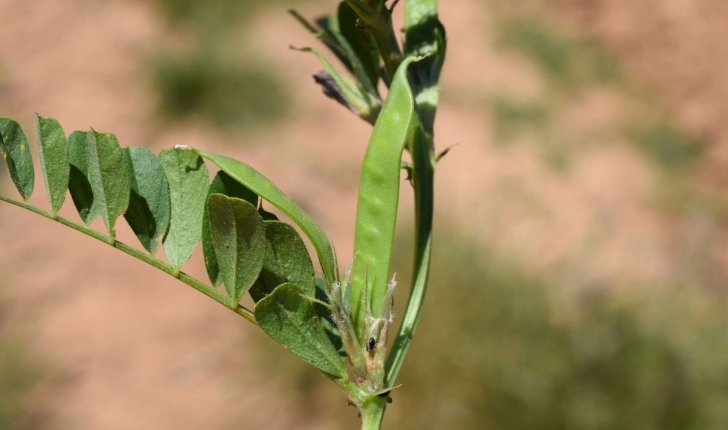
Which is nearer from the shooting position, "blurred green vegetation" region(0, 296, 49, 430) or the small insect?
the small insect

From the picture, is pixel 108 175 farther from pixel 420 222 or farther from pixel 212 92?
pixel 212 92

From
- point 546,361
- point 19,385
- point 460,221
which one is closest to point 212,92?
point 460,221

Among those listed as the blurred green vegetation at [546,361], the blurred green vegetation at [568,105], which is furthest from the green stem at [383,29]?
the blurred green vegetation at [568,105]

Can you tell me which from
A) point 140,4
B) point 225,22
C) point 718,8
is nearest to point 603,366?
point 225,22

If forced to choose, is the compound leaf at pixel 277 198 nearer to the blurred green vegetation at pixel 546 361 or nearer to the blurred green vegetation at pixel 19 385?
the blurred green vegetation at pixel 546 361

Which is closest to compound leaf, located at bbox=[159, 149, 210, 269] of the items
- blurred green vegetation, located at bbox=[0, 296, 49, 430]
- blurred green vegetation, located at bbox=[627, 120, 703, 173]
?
blurred green vegetation, located at bbox=[0, 296, 49, 430]

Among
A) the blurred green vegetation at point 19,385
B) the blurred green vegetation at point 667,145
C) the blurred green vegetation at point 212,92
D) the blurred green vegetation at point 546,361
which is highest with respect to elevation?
the blurred green vegetation at point 667,145

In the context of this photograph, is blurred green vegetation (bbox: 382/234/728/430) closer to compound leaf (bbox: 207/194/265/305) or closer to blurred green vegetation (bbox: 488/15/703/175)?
blurred green vegetation (bbox: 488/15/703/175)
